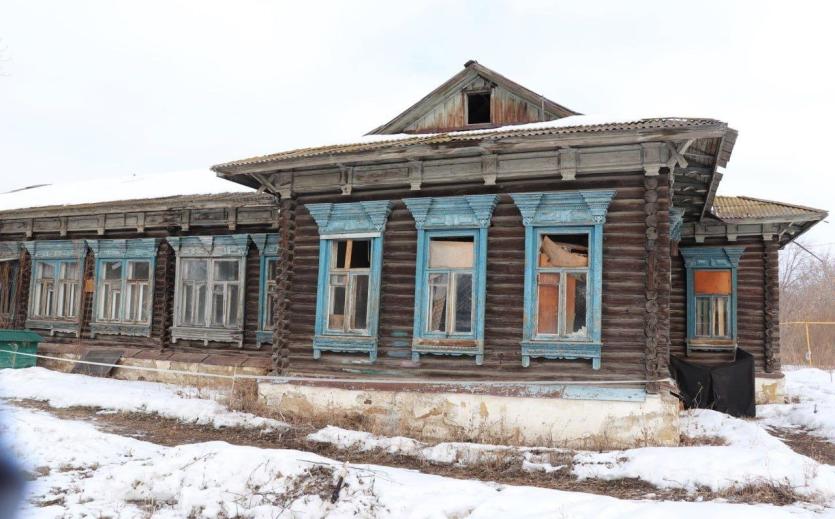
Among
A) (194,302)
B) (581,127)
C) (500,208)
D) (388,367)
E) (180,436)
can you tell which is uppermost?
(581,127)

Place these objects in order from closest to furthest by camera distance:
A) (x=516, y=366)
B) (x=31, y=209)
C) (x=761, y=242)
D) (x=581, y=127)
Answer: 1. (x=581, y=127)
2. (x=516, y=366)
3. (x=761, y=242)
4. (x=31, y=209)

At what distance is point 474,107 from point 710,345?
653 cm

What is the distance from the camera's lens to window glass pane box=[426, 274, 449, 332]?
9.00 meters

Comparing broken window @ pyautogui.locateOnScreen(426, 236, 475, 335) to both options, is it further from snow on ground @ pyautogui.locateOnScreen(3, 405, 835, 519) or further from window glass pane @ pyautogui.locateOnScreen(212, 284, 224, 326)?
window glass pane @ pyautogui.locateOnScreen(212, 284, 224, 326)

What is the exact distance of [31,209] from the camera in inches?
579

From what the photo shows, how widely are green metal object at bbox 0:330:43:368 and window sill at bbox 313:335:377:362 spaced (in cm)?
783

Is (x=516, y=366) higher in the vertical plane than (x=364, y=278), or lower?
lower

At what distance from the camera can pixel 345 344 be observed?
371 inches

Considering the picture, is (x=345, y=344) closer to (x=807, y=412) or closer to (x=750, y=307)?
(x=807, y=412)

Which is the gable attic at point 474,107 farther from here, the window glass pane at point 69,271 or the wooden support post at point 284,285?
the window glass pane at point 69,271

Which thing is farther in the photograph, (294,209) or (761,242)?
→ (761,242)

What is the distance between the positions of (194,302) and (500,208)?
7.49m

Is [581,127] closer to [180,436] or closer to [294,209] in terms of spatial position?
[294,209]

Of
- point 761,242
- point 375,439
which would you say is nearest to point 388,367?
point 375,439
